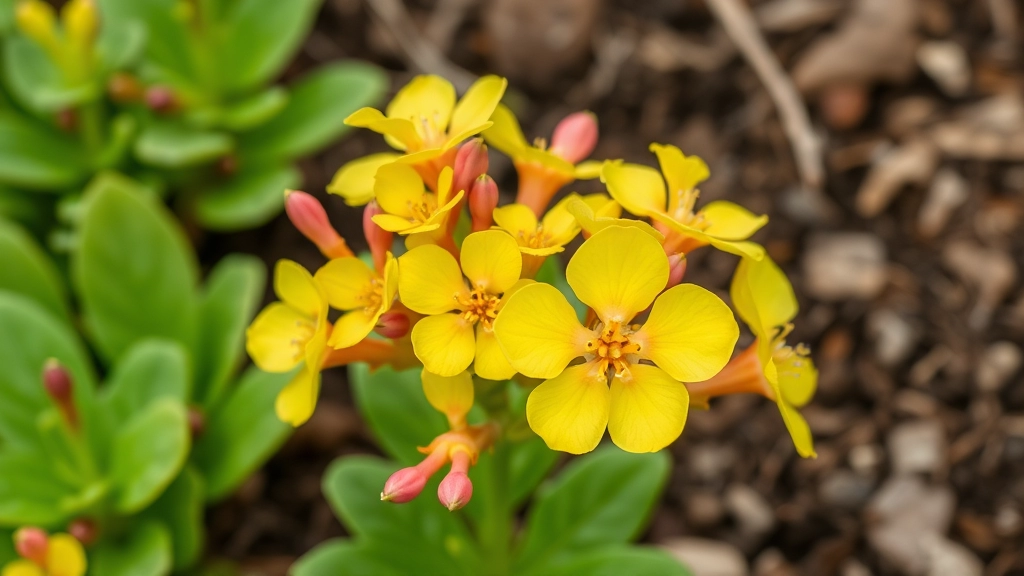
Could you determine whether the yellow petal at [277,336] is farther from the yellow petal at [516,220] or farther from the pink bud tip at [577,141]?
the pink bud tip at [577,141]

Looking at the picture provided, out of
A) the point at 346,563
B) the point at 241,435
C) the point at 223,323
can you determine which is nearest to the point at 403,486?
the point at 346,563

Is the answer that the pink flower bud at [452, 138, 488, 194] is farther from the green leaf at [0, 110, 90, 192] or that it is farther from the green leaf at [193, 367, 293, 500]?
the green leaf at [0, 110, 90, 192]

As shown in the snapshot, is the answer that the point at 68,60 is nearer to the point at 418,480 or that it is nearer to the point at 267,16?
the point at 267,16

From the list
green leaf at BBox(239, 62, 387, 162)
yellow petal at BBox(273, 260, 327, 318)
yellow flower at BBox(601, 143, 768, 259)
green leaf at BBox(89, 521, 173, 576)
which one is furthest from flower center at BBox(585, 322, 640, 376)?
green leaf at BBox(239, 62, 387, 162)

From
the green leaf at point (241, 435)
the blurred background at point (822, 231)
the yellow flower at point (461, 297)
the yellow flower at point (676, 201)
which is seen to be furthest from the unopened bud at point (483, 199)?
the blurred background at point (822, 231)

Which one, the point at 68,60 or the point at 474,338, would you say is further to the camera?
the point at 68,60

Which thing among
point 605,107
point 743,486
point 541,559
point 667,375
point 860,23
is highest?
point 667,375

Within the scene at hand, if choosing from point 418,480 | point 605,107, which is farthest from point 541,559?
point 605,107

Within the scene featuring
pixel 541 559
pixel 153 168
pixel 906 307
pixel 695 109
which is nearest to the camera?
pixel 541 559
